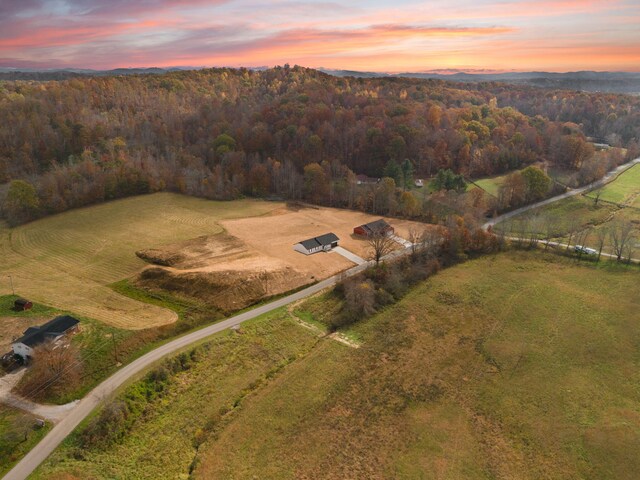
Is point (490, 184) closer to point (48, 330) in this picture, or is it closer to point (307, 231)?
point (307, 231)

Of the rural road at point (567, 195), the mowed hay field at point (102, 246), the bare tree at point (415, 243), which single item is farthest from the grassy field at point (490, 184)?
the mowed hay field at point (102, 246)

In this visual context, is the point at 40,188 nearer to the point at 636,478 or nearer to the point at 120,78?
the point at 636,478

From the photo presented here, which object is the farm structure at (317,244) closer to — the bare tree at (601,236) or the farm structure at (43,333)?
the farm structure at (43,333)

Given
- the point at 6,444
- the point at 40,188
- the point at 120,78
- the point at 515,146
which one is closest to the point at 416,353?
the point at 6,444

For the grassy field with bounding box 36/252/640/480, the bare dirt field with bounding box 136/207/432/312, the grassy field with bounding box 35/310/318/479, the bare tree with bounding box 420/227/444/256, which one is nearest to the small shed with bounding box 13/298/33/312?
the bare dirt field with bounding box 136/207/432/312

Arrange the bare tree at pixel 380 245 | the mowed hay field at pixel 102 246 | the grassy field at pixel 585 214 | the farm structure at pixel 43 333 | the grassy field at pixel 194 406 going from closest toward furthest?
the grassy field at pixel 194 406 < the farm structure at pixel 43 333 < the mowed hay field at pixel 102 246 < the bare tree at pixel 380 245 < the grassy field at pixel 585 214
